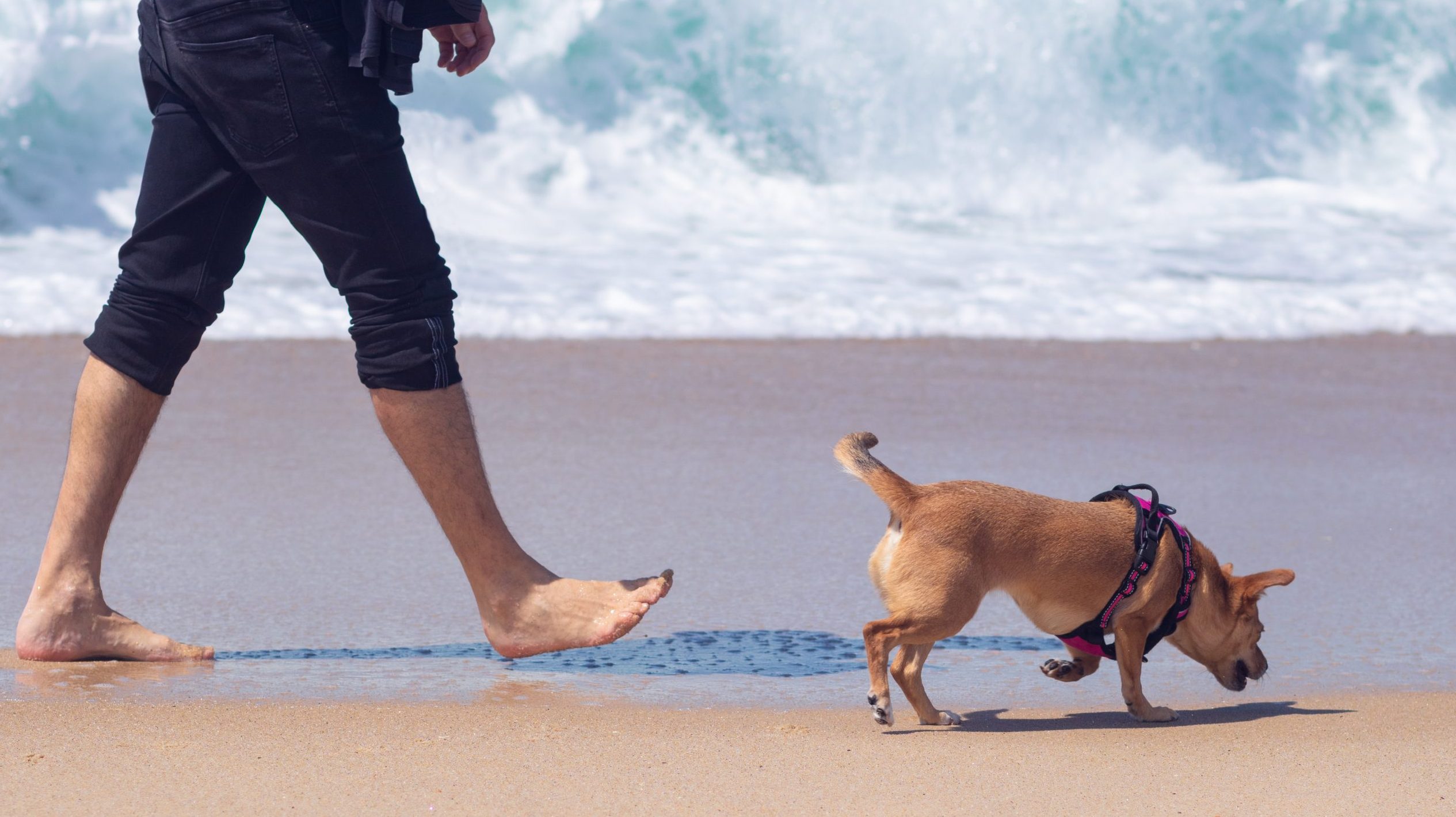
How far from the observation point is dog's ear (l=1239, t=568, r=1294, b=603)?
9.69ft

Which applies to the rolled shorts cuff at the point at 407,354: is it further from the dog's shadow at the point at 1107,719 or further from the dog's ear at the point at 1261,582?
the dog's ear at the point at 1261,582

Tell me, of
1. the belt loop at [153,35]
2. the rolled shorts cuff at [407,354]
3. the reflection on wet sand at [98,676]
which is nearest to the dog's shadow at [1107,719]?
the rolled shorts cuff at [407,354]

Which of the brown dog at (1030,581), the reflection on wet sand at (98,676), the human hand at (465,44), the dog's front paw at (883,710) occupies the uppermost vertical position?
the human hand at (465,44)

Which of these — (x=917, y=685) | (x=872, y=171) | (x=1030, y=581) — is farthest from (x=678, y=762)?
(x=872, y=171)

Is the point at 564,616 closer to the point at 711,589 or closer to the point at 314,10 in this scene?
the point at 711,589

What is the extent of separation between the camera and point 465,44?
111 inches

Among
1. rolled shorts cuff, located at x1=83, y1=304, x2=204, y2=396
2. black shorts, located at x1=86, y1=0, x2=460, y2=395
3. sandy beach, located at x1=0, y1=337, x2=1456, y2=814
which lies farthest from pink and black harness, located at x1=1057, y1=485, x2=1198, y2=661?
rolled shorts cuff, located at x1=83, y1=304, x2=204, y2=396

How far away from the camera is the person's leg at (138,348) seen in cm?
276

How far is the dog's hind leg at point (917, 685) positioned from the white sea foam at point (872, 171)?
4.04 metres

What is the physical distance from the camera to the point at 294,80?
2562 millimetres

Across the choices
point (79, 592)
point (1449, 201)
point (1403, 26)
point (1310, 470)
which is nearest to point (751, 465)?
point (1310, 470)

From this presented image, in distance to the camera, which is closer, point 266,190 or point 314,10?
point 314,10

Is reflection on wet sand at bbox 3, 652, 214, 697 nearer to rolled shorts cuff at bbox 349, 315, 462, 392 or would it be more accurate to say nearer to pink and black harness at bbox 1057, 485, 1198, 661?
rolled shorts cuff at bbox 349, 315, 462, 392

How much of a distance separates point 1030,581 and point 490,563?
0.98m
